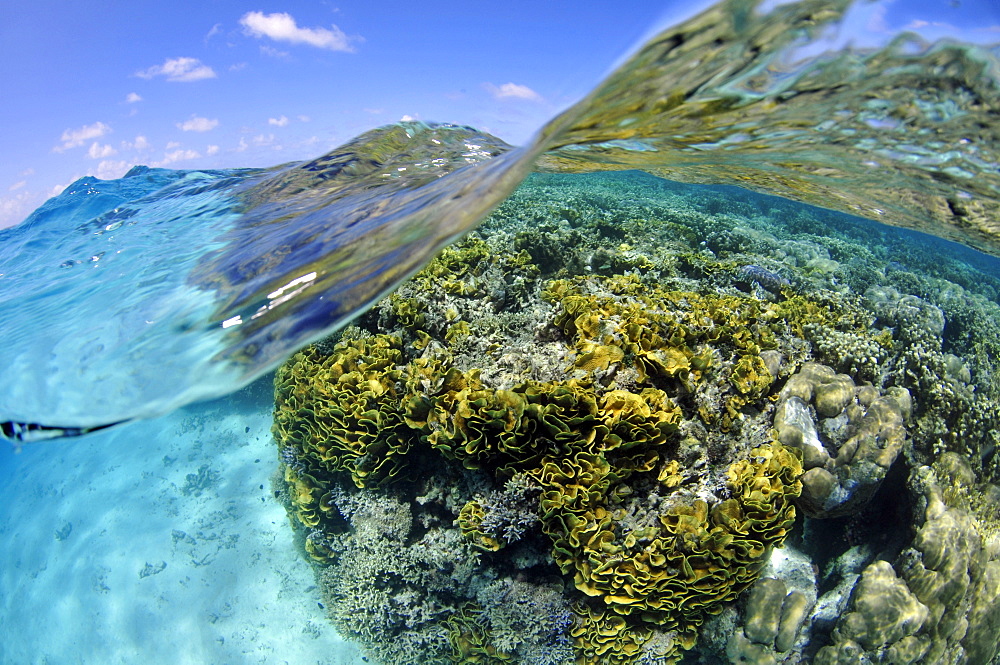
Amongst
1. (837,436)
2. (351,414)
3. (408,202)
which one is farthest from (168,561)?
(837,436)

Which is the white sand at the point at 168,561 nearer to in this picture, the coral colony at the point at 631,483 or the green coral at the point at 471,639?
the coral colony at the point at 631,483

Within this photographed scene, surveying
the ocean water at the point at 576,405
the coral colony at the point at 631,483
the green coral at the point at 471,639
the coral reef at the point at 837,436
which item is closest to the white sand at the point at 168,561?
the ocean water at the point at 576,405

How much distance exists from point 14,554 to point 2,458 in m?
17.7

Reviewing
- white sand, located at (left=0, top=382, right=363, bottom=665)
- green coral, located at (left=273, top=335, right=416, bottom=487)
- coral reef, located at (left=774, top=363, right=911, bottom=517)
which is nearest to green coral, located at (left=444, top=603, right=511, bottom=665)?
green coral, located at (left=273, top=335, right=416, bottom=487)

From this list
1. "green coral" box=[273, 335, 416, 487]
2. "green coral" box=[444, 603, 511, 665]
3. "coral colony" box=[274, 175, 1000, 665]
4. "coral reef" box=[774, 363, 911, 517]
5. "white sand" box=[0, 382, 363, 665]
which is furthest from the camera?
"white sand" box=[0, 382, 363, 665]

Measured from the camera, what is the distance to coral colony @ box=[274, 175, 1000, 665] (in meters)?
3.89

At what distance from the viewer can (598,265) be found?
785 cm

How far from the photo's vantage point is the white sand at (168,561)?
655 centimetres

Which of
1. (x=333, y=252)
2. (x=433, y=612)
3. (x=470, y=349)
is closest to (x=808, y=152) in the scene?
(x=470, y=349)

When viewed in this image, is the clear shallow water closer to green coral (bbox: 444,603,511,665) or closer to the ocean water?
the ocean water

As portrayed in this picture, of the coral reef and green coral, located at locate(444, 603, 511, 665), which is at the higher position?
the coral reef

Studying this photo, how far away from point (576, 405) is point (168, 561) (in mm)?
9058

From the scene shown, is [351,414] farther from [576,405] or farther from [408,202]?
[408,202]

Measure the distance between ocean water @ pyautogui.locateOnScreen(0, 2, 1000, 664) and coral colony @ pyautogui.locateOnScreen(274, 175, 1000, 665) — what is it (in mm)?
33
